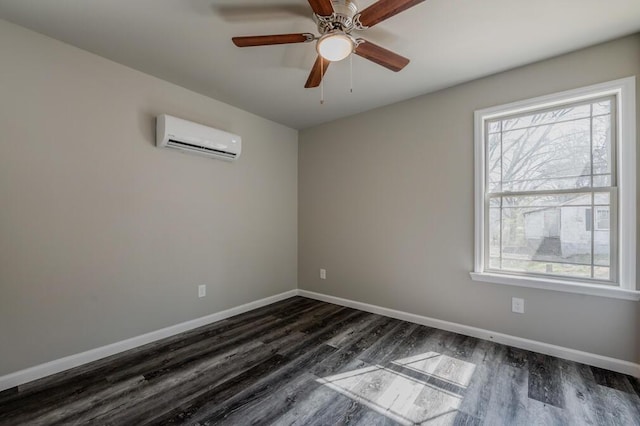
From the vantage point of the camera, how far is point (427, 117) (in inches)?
116

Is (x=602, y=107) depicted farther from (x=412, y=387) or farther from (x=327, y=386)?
(x=327, y=386)

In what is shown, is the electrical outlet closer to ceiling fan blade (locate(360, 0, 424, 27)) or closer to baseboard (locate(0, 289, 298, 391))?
ceiling fan blade (locate(360, 0, 424, 27))

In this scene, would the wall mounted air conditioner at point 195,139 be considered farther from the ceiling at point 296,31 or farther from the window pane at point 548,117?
the window pane at point 548,117

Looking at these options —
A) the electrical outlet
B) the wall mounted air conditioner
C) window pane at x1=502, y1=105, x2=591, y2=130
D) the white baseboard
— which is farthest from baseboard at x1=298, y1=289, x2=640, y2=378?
the wall mounted air conditioner

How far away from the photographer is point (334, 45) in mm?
1603

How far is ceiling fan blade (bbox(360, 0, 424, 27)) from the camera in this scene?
140 centimetres

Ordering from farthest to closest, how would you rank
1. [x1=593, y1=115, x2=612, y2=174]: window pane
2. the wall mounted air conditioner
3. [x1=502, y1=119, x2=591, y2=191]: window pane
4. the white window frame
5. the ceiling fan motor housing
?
1. the wall mounted air conditioner
2. [x1=502, y1=119, x2=591, y2=191]: window pane
3. [x1=593, y1=115, x2=612, y2=174]: window pane
4. the white window frame
5. the ceiling fan motor housing

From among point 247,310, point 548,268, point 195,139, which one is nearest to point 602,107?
point 548,268

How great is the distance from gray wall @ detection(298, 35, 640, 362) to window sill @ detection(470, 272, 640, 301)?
56 mm

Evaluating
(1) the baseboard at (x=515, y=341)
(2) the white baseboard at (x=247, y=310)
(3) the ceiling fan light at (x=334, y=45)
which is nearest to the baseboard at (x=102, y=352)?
(2) the white baseboard at (x=247, y=310)

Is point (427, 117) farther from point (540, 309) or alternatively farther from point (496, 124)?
point (540, 309)

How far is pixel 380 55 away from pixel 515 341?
260cm

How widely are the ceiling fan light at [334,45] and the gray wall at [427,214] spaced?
1633mm

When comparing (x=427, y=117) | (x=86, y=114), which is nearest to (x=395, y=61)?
(x=427, y=117)
